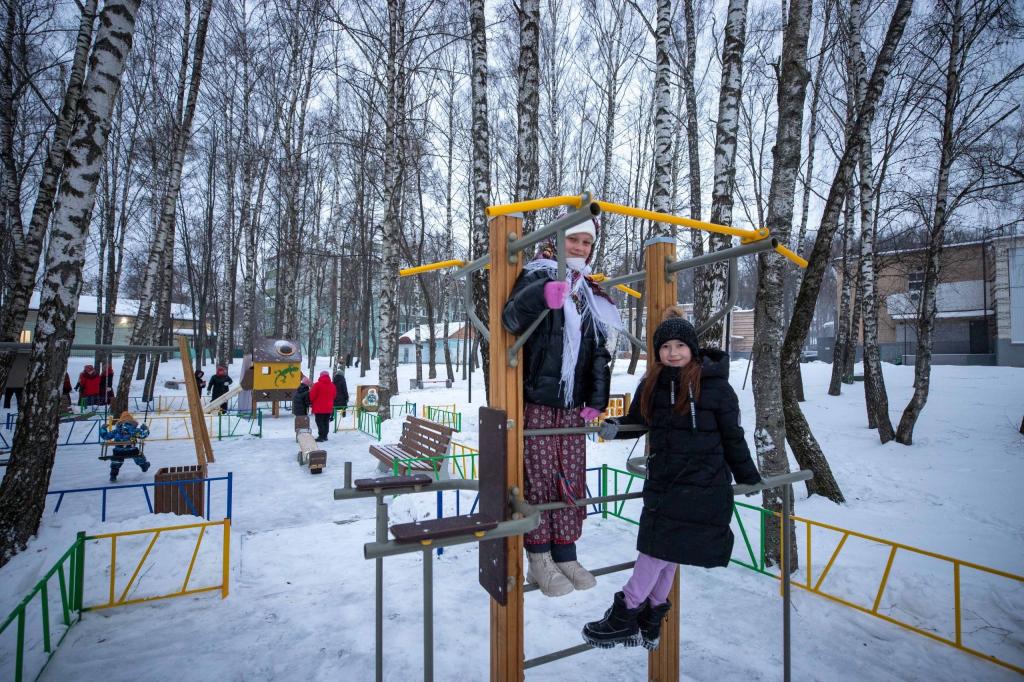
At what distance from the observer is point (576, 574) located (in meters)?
2.23

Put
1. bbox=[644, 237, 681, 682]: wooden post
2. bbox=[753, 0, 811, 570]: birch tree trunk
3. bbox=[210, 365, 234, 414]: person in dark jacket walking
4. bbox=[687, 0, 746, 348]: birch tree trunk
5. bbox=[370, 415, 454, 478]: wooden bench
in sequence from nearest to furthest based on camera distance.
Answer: bbox=[644, 237, 681, 682]: wooden post, bbox=[753, 0, 811, 570]: birch tree trunk, bbox=[687, 0, 746, 348]: birch tree trunk, bbox=[370, 415, 454, 478]: wooden bench, bbox=[210, 365, 234, 414]: person in dark jacket walking

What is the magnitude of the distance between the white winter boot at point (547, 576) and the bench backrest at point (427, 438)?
18.5 ft

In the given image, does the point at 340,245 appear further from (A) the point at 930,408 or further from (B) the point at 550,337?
(B) the point at 550,337

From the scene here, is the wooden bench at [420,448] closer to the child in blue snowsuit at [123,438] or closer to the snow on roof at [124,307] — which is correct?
the child in blue snowsuit at [123,438]

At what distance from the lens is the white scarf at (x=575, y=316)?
2.27 metres

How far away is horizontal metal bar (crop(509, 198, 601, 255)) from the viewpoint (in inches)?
63.7

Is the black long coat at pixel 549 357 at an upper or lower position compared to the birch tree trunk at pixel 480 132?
lower

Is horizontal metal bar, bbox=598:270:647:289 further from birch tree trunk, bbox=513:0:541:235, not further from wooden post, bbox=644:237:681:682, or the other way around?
birch tree trunk, bbox=513:0:541:235

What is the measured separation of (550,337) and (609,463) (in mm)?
7509

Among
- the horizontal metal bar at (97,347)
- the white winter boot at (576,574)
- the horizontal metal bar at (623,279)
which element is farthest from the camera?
the horizontal metal bar at (97,347)

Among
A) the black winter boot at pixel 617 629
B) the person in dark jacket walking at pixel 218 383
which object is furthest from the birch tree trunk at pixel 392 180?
the black winter boot at pixel 617 629

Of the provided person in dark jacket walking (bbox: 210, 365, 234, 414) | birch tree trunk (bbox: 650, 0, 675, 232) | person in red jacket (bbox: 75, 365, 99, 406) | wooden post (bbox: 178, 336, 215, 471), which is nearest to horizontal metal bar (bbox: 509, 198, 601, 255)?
birch tree trunk (bbox: 650, 0, 675, 232)

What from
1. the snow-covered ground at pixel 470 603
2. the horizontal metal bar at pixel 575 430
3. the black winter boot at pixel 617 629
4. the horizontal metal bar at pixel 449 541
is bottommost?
the snow-covered ground at pixel 470 603

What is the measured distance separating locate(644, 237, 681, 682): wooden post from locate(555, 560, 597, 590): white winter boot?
0.88m
